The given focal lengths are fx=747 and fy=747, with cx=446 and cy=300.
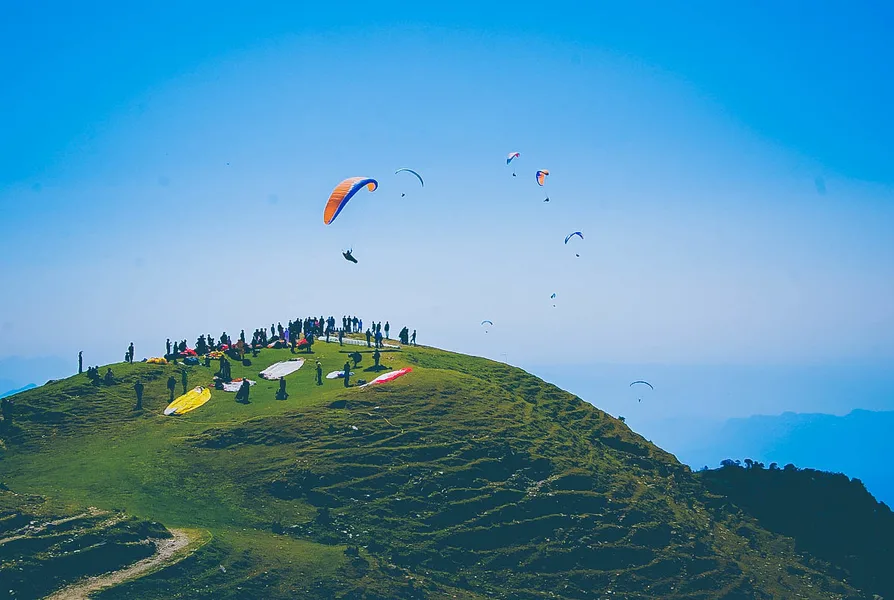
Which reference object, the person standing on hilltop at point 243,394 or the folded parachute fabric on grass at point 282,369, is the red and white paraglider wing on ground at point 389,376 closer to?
the person standing on hilltop at point 243,394

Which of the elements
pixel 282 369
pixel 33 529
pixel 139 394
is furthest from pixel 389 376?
pixel 33 529

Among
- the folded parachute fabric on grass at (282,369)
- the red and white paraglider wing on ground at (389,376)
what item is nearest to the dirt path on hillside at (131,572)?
the red and white paraglider wing on ground at (389,376)

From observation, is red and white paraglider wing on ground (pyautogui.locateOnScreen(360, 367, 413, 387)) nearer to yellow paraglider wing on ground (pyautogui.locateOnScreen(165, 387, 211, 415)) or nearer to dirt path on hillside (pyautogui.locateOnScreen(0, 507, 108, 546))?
yellow paraglider wing on ground (pyautogui.locateOnScreen(165, 387, 211, 415))

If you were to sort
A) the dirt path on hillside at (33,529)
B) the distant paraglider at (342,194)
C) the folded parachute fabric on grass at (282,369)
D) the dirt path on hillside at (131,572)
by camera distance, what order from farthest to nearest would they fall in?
the folded parachute fabric on grass at (282,369)
the distant paraglider at (342,194)
the dirt path on hillside at (33,529)
the dirt path on hillside at (131,572)

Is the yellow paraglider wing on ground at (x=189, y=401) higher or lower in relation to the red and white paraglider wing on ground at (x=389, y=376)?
lower

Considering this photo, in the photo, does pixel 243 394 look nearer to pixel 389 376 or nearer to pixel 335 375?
pixel 335 375

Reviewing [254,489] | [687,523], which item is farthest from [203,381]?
[687,523]

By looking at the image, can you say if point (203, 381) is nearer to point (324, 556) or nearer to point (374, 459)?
point (374, 459)
